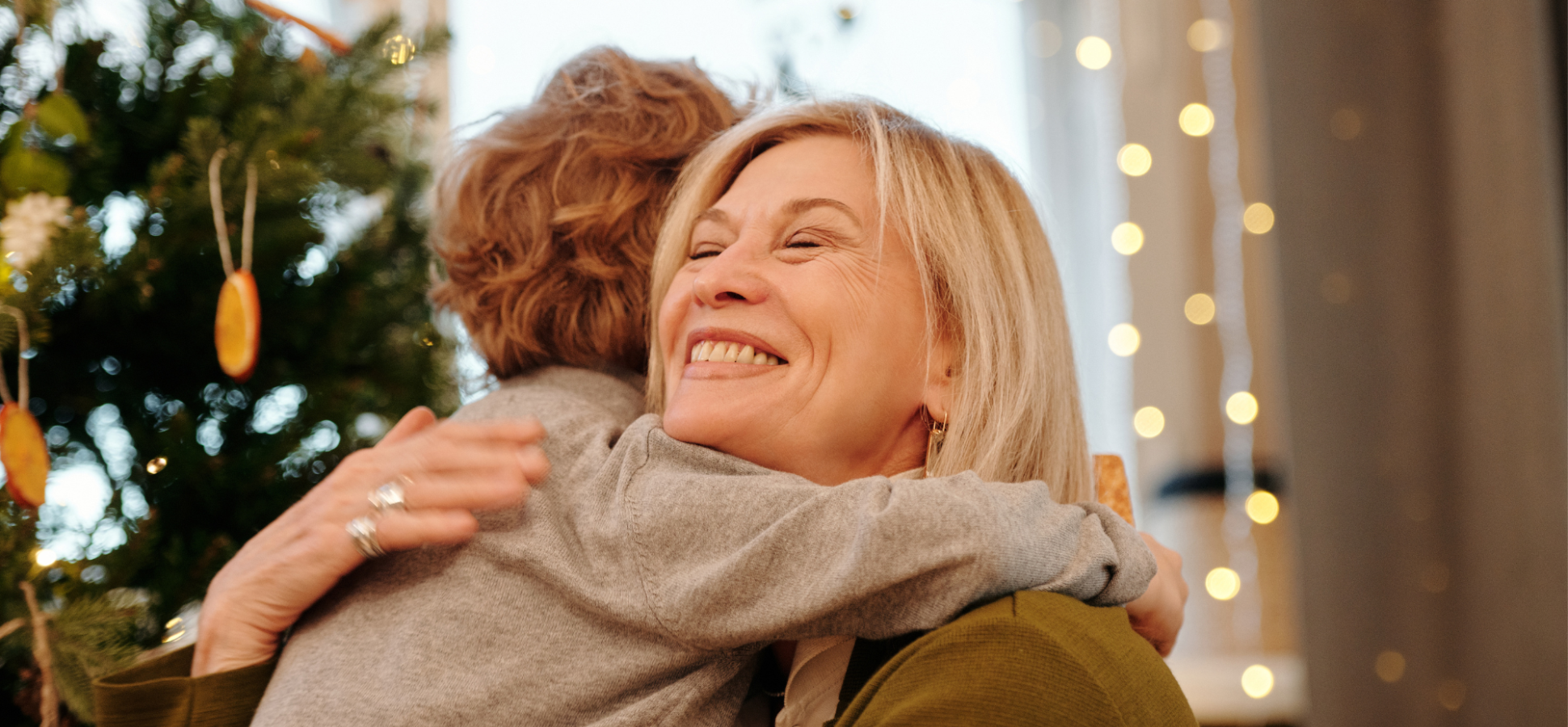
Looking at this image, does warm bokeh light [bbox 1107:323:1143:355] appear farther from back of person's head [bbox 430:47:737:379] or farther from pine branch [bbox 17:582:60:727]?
pine branch [bbox 17:582:60:727]

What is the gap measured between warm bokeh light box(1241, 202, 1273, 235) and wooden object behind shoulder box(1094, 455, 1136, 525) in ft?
5.37

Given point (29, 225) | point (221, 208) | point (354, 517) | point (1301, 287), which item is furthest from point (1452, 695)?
point (29, 225)

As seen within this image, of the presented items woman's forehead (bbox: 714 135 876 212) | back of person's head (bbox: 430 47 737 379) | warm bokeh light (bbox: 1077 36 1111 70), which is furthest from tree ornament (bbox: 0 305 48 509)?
warm bokeh light (bbox: 1077 36 1111 70)

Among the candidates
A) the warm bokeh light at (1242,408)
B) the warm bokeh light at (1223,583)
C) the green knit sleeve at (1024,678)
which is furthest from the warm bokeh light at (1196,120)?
the green knit sleeve at (1024,678)

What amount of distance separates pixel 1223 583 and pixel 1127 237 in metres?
0.94

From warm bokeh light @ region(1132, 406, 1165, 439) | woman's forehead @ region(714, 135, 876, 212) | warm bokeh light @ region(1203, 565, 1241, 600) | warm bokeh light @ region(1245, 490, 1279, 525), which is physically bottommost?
warm bokeh light @ region(1203, 565, 1241, 600)

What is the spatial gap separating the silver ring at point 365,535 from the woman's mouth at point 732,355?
36 centimetres

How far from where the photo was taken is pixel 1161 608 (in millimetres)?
1026

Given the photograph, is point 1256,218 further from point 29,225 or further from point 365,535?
point 29,225

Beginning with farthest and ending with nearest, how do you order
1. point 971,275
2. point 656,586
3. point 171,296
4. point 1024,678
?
point 171,296
point 971,275
point 656,586
point 1024,678

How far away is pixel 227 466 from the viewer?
3.95 feet

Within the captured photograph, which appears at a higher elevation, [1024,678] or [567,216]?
[567,216]

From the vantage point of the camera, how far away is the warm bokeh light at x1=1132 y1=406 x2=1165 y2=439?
8.70 feet

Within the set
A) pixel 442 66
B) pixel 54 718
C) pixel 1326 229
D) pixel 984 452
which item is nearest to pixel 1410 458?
pixel 1326 229
